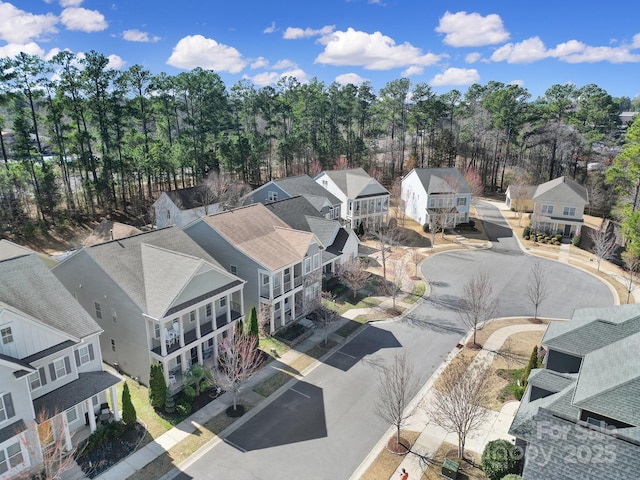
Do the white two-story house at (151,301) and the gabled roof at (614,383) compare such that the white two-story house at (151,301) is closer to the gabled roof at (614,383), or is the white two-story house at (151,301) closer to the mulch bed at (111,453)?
the mulch bed at (111,453)

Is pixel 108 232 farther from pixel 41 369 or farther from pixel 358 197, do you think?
pixel 358 197

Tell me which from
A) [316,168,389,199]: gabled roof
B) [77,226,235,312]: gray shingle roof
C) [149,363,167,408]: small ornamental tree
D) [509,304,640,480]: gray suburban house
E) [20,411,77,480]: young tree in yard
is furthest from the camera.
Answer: [316,168,389,199]: gabled roof

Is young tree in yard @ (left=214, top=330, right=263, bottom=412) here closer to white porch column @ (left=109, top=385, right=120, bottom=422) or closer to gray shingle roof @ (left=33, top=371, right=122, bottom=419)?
white porch column @ (left=109, top=385, right=120, bottom=422)

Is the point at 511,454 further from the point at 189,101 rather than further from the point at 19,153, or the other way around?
the point at 189,101

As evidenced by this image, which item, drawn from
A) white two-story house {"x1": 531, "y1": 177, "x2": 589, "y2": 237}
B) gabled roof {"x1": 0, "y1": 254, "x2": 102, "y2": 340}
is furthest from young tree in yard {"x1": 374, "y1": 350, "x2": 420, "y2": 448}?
white two-story house {"x1": 531, "y1": 177, "x2": 589, "y2": 237}

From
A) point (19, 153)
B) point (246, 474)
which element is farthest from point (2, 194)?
point (246, 474)

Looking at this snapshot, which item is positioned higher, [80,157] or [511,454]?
[80,157]
